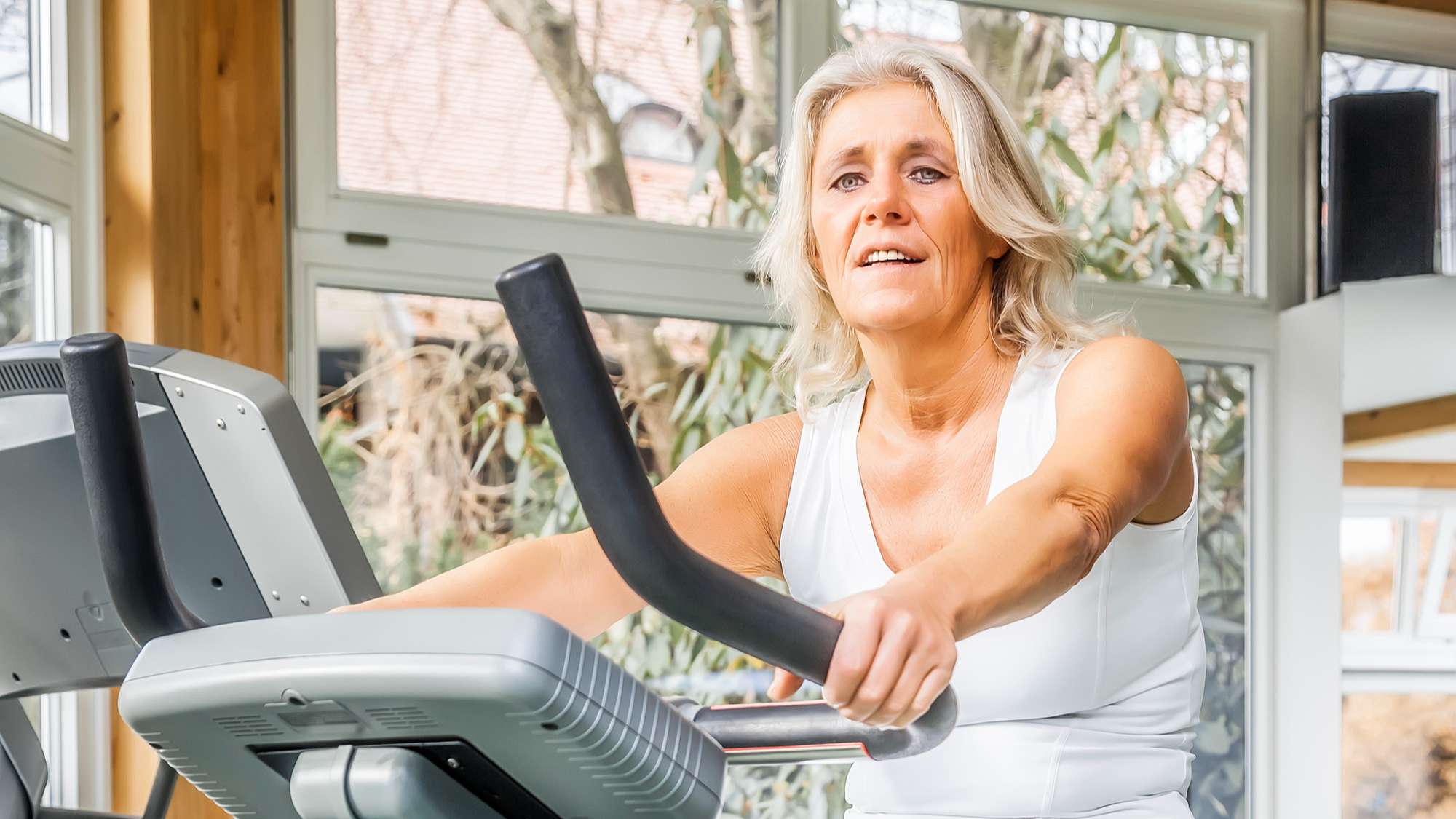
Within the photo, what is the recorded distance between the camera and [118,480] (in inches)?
30.4

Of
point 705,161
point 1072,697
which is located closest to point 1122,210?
point 705,161

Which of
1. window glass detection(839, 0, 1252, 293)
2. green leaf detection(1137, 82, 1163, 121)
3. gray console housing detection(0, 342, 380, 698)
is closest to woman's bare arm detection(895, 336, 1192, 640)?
gray console housing detection(0, 342, 380, 698)

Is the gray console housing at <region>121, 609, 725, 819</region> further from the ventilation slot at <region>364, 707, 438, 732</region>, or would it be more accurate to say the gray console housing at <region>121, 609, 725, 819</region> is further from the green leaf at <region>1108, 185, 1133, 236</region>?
the green leaf at <region>1108, 185, 1133, 236</region>

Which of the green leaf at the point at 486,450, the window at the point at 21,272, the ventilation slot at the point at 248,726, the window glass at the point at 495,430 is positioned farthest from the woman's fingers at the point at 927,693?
the green leaf at the point at 486,450

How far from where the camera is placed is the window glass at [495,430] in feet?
9.80

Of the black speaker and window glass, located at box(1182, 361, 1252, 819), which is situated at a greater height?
the black speaker

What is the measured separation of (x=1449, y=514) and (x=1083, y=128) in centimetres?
138

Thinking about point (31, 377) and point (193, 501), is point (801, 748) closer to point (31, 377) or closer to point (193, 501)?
point (193, 501)

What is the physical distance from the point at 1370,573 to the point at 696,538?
282 cm

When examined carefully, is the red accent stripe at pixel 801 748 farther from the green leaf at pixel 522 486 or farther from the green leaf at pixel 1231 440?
the green leaf at pixel 1231 440

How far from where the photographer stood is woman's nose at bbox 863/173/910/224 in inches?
53.3

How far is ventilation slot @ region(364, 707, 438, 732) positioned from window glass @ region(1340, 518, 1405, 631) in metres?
3.53

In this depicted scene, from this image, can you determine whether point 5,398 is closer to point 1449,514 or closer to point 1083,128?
point 1083,128

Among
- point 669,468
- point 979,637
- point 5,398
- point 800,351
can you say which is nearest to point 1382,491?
point 669,468
